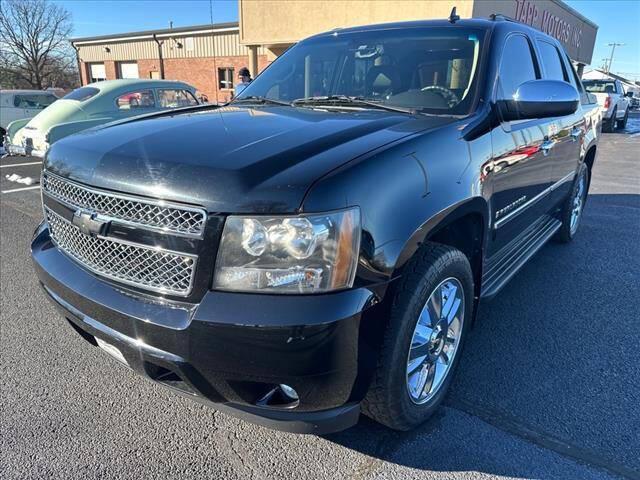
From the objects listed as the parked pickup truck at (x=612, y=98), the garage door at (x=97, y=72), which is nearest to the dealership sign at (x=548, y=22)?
the parked pickup truck at (x=612, y=98)

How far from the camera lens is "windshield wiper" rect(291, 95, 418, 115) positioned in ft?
8.57

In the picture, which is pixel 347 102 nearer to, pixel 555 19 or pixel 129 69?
pixel 555 19

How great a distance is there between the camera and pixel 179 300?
1721 mm

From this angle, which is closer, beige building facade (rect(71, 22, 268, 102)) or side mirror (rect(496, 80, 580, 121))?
side mirror (rect(496, 80, 580, 121))

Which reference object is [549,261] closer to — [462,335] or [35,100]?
[462,335]

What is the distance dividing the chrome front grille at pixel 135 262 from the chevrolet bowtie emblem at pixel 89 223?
0.10 ft

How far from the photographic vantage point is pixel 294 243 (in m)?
1.60

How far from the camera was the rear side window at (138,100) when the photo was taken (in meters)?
9.78

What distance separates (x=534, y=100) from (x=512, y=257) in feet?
3.69

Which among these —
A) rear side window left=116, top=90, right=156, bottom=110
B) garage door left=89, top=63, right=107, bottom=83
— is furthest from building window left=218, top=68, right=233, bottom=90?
rear side window left=116, top=90, right=156, bottom=110

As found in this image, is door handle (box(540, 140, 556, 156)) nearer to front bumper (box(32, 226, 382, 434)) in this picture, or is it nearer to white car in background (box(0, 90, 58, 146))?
front bumper (box(32, 226, 382, 434))

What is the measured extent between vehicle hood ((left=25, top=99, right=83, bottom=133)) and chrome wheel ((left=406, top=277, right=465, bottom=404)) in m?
8.94

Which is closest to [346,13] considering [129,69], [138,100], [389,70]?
[138,100]

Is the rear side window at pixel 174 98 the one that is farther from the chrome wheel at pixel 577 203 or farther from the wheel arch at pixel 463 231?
the wheel arch at pixel 463 231
